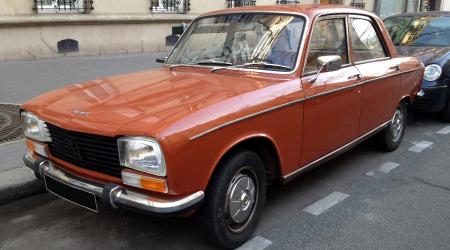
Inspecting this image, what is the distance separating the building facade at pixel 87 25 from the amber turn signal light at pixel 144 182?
7.80 meters

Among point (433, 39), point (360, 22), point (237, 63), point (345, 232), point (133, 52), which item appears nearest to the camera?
point (345, 232)

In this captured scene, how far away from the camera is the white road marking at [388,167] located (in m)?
4.95

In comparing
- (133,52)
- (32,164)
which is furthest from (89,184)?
(133,52)

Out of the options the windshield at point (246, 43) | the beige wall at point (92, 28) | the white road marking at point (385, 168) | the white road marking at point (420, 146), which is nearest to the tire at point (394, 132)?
the white road marking at point (420, 146)

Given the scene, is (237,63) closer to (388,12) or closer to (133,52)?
(133,52)

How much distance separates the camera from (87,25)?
34.7 ft

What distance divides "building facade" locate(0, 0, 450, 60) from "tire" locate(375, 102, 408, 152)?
7.60 metres

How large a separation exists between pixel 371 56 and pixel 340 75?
95 centimetres

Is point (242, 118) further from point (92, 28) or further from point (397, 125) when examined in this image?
point (92, 28)

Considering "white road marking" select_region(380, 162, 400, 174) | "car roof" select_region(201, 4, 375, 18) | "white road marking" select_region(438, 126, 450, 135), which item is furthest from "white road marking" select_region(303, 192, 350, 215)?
"white road marking" select_region(438, 126, 450, 135)

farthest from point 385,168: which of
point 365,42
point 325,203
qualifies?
point 365,42

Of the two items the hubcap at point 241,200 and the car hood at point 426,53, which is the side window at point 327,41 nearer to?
the hubcap at point 241,200

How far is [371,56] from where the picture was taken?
4.83m

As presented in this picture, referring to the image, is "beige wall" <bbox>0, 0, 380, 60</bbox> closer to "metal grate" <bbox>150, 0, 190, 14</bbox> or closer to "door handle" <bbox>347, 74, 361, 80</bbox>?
"metal grate" <bbox>150, 0, 190, 14</bbox>
